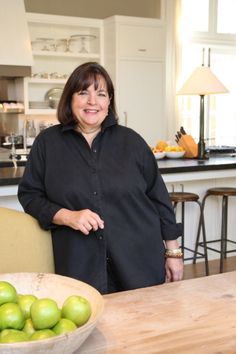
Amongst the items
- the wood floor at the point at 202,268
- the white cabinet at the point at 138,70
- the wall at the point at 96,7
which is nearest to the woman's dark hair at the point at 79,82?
the wood floor at the point at 202,268

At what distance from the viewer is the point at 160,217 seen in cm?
194

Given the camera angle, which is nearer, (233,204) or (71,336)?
(71,336)

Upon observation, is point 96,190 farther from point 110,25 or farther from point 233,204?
point 110,25

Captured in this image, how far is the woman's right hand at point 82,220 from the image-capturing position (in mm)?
1628

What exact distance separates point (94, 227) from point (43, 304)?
0.60 metres

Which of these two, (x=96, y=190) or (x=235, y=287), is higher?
(x=96, y=190)

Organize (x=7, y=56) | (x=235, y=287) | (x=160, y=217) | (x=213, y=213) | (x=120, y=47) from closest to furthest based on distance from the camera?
(x=235, y=287)
(x=160, y=217)
(x=213, y=213)
(x=7, y=56)
(x=120, y=47)

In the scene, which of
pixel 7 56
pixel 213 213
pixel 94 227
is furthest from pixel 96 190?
pixel 7 56

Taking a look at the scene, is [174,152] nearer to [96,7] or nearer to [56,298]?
[56,298]

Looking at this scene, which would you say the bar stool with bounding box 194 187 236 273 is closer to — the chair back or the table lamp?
the table lamp

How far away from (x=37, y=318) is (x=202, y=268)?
116 inches

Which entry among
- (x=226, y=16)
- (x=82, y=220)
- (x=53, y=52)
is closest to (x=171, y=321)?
(x=82, y=220)

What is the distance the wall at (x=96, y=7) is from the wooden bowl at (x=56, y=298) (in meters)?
4.94

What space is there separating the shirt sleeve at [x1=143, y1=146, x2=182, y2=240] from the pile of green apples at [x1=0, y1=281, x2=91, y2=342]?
2.80ft
